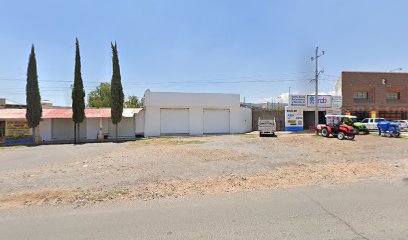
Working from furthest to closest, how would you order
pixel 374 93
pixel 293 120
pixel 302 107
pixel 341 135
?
pixel 374 93 → pixel 302 107 → pixel 293 120 → pixel 341 135

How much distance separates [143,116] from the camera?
27.4 metres

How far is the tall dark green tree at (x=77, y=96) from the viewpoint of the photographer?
2377 centimetres

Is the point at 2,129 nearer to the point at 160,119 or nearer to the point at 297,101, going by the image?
the point at 160,119

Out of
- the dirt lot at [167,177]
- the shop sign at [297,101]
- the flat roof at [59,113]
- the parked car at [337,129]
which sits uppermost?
the shop sign at [297,101]

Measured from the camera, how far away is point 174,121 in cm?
2766

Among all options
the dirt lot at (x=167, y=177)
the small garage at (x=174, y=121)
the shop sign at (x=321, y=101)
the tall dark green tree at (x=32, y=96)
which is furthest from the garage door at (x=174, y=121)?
the dirt lot at (x=167, y=177)

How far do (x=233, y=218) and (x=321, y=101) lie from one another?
99.6 feet

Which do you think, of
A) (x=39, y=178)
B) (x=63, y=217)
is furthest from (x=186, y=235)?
(x=39, y=178)

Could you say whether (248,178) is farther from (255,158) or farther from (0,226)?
(0,226)

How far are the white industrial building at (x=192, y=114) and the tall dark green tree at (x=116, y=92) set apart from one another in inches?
116

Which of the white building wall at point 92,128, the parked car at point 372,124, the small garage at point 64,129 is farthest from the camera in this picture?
the parked car at point 372,124

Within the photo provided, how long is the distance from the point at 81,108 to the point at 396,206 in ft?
83.2

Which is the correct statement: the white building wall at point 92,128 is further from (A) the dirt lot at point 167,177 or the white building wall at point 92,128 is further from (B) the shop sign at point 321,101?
(B) the shop sign at point 321,101

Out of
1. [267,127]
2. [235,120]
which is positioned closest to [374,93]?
[267,127]
